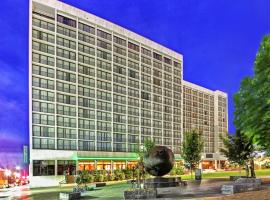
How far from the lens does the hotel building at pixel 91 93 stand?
255 feet

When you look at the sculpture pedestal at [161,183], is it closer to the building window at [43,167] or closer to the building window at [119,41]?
the building window at [43,167]

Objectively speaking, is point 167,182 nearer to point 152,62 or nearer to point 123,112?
point 123,112

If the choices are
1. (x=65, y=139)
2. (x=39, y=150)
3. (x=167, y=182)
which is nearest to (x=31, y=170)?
(x=39, y=150)

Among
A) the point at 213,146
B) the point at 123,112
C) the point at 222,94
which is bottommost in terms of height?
the point at 213,146

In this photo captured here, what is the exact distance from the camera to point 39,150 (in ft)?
250

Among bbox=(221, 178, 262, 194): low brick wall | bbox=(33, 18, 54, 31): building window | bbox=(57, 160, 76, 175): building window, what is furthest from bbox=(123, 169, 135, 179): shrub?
bbox=(221, 178, 262, 194): low brick wall

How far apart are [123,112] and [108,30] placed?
2096 cm

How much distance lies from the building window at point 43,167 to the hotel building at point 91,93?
0.19 metres

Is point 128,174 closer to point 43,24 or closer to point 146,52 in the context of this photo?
point 43,24

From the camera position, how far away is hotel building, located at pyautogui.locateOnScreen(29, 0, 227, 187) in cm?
7769

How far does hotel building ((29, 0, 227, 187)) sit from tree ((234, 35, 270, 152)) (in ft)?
193

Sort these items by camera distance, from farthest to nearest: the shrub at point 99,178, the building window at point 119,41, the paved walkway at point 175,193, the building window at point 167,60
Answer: the building window at point 167,60, the building window at point 119,41, the shrub at point 99,178, the paved walkway at point 175,193

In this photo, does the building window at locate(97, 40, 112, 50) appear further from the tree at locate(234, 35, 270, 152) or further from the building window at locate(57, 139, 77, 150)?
the tree at locate(234, 35, 270, 152)

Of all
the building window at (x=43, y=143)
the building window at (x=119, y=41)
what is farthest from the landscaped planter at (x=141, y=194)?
the building window at (x=119, y=41)
